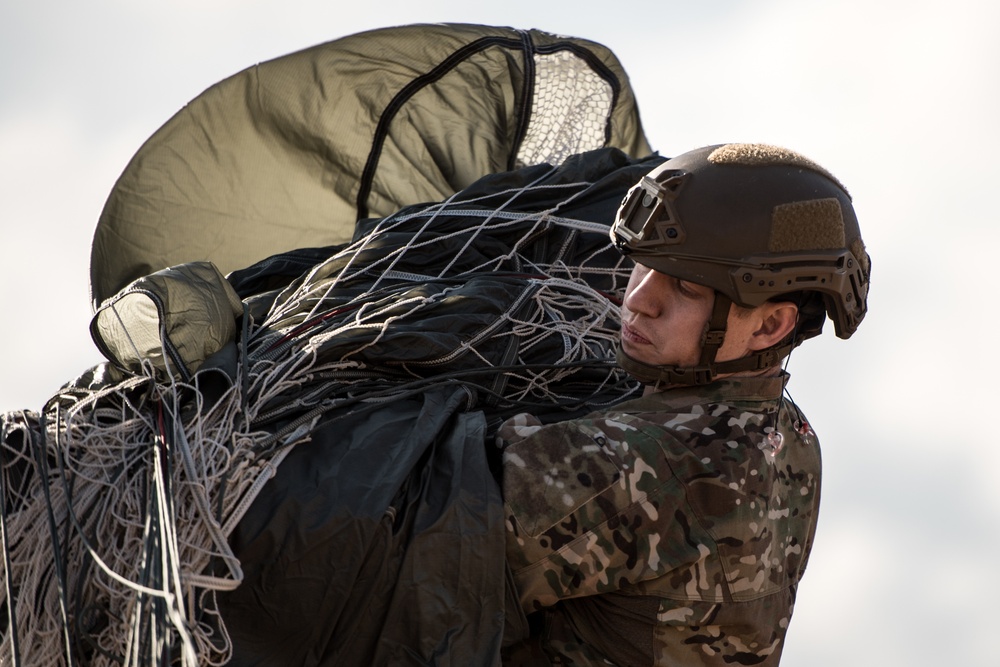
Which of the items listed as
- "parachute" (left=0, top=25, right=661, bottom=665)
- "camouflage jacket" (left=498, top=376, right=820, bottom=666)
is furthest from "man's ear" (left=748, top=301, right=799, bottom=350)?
"parachute" (left=0, top=25, right=661, bottom=665)

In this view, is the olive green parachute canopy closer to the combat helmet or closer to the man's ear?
the combat helmet

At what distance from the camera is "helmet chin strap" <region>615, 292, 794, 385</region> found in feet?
12.6

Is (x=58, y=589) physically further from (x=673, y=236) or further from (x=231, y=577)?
(x=673, y=236)

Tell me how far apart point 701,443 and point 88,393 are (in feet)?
5.62

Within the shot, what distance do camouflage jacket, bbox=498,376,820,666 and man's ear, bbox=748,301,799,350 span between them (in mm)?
110

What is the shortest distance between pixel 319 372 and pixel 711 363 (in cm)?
112

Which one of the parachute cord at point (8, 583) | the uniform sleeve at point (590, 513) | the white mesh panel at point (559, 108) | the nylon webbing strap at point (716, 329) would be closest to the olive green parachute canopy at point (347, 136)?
the white mesh panel at point (559, 108)

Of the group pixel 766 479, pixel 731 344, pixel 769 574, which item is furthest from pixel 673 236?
pixel 769 574

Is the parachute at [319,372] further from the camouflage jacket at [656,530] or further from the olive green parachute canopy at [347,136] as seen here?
the camouflage jacket at [656,530]

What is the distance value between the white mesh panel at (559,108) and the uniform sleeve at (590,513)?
6.90 feet

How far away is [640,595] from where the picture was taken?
3756mm

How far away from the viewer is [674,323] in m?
3.89

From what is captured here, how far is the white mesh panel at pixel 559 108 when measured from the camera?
5.56m

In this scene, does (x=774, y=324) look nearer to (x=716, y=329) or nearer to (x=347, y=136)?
(x=716, y=329)
